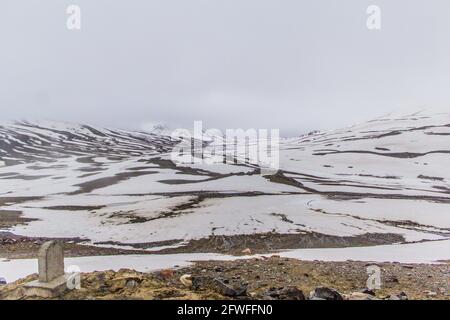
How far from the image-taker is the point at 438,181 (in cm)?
7869

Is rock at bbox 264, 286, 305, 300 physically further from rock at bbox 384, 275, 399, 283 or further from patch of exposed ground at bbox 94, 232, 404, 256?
patch of exposed ground at bbox 94, 232, 404, 256

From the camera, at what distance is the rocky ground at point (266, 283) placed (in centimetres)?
1111

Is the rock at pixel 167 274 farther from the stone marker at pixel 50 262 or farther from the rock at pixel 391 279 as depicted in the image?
the rock at pixel 391 279

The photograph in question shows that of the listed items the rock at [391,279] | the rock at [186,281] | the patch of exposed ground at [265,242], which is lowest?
the patch of exposed ground at [265,242]

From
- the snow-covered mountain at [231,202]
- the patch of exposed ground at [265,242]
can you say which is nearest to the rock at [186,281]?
the patch of exposed ground at [265,242]

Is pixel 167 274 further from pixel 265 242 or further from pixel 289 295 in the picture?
pixel 265 242

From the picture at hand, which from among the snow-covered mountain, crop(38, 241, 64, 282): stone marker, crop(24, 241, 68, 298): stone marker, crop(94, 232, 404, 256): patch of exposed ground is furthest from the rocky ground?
the snow-covered mountain

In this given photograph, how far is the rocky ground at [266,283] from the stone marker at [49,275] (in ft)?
1.14

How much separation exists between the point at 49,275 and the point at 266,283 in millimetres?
7756

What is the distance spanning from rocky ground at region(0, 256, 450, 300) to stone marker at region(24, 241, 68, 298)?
348mm

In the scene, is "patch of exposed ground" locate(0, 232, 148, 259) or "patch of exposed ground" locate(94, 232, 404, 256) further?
"patch of exposed ground" locate(94, 232, 404, 256)

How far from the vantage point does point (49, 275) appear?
11289 millimetres

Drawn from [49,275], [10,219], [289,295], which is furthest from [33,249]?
[289,295]

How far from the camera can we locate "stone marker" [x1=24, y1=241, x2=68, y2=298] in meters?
10.9
